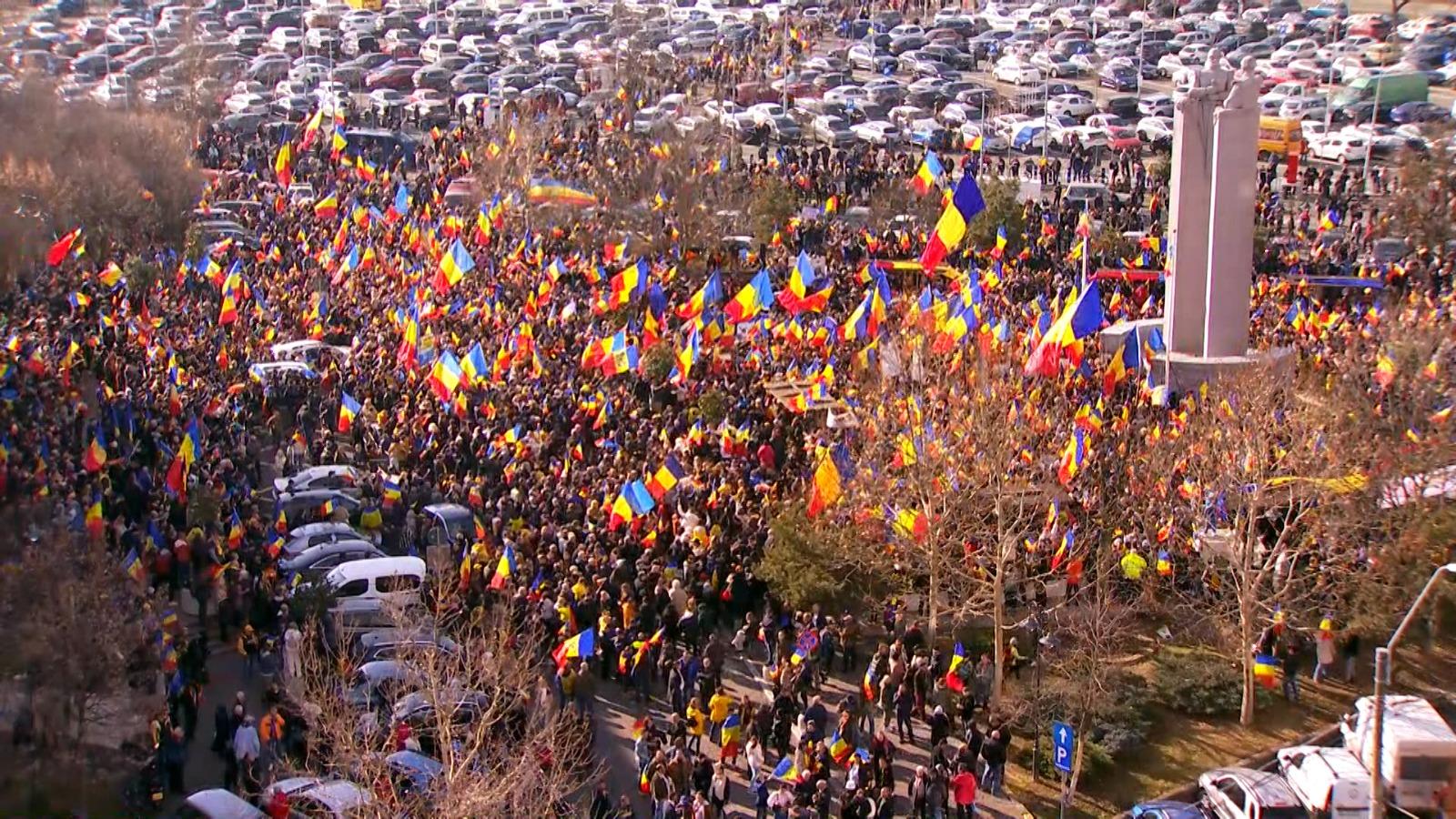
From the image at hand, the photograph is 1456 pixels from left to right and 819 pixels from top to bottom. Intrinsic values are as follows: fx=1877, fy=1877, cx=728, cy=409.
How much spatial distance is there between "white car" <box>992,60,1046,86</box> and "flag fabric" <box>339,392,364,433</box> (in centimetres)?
4145

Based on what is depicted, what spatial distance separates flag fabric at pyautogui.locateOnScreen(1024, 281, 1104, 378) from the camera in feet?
94.5

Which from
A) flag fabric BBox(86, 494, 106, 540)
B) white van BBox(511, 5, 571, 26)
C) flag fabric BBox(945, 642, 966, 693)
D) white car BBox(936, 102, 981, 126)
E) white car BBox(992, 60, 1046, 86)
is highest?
white van BBox(511, 5, 571, 26)

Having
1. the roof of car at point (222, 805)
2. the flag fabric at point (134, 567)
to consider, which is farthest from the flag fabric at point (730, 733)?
Result: the flag fabric at point (134, 567)

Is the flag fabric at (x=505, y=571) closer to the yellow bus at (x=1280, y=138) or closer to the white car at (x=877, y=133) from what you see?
the white car at (x=877, y=133)

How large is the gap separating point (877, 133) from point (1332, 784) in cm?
4123

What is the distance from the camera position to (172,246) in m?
44.9

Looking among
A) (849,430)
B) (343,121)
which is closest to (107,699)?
(849,430)

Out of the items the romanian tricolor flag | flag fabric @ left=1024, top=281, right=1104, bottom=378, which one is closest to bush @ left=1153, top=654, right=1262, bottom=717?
flag fabric @ left=1024, top=281, right=1104, bottom=378

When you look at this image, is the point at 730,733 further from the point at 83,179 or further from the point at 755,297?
the point at 83,179

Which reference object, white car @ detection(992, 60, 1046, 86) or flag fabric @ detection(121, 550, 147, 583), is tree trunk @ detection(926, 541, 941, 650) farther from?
white car @ detection(992, 60, 1046, 86)

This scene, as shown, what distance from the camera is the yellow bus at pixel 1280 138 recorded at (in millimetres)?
54006

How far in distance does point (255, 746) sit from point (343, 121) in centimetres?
4340

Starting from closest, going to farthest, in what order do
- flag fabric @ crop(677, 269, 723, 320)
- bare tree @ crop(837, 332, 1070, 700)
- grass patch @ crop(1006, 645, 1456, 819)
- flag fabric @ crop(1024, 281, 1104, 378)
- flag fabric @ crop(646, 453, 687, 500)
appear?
grass patch @ crop(1006, 645, 1456, 819)
bare tree @ crop(837, 332, 1070, 700)
flag fabric @ crop(646, 453, 687, 500)
flag fabric @ crop(1024, 281, 1104, 378)
flag fabric @ crop(677, 269, 723, 320)

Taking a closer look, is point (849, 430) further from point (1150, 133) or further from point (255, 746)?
point (1150, 133)
